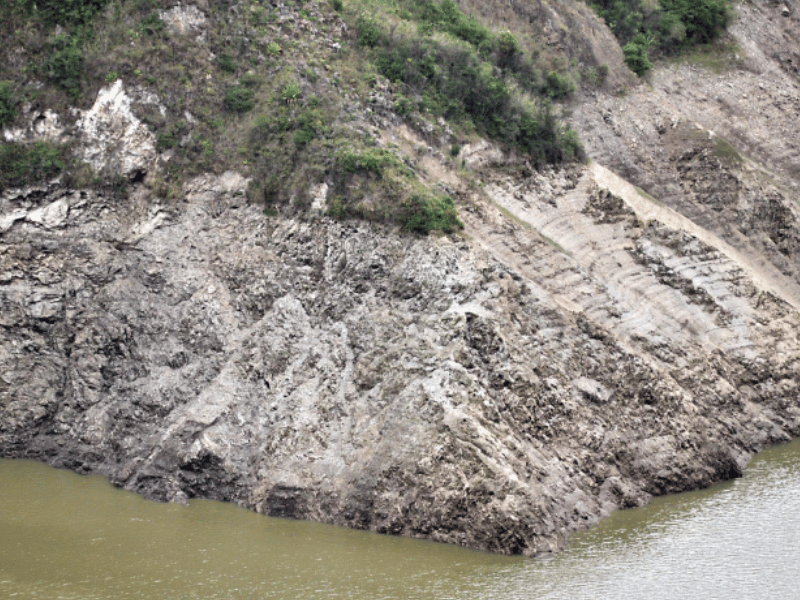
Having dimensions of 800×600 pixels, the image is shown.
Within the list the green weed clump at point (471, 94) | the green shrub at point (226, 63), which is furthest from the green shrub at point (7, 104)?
the green weed clump at point (471, 94)

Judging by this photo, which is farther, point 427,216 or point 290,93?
point 290,93

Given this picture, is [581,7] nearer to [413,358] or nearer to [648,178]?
[648,178]

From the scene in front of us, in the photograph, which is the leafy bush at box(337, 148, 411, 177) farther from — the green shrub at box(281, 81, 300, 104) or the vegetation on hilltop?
the green shrub at box(281, 81, 300, 104)

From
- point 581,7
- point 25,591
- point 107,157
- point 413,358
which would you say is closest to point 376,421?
point 413,358

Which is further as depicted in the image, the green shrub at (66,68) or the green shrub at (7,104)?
the green shrub at (66,68)

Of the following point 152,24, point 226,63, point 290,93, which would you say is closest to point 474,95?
point 290,93

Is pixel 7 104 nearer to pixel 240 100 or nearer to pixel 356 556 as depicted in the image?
pixel 240 100

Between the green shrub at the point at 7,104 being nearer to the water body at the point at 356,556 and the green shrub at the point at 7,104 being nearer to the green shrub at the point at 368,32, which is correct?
the green shrub at the point at 368,32
